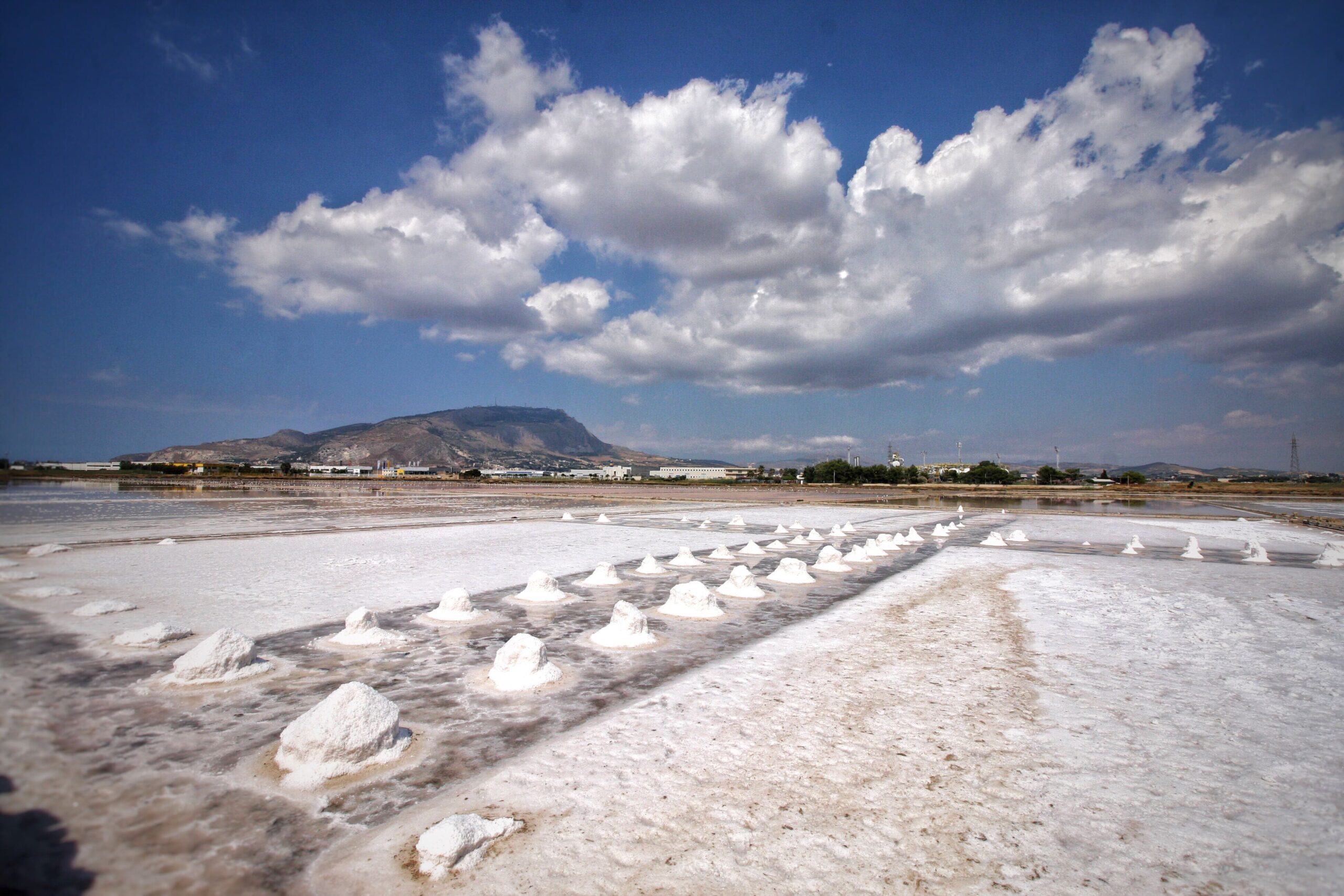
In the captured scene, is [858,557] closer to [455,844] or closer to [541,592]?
[541,592]

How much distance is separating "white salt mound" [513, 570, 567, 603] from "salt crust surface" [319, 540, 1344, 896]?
155 inches

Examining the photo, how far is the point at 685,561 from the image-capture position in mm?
13695

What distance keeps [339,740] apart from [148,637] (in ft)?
14.9

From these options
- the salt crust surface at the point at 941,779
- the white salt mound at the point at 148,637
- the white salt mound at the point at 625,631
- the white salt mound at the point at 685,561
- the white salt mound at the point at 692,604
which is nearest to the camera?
the salt crust surface at the point at 941,779

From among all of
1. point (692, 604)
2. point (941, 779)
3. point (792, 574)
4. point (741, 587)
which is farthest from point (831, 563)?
point (941, 779)

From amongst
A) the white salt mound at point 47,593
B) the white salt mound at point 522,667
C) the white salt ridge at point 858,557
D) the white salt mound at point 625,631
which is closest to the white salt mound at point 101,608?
the white salt mound at point 47,593

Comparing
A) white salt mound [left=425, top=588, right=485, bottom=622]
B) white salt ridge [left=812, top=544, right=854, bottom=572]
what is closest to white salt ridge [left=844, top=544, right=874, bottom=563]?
white salt ridge [left=812, top=544, right=854, bottom=572]

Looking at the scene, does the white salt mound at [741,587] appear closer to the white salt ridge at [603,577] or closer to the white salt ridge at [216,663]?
the white salt ridge at [603,577]

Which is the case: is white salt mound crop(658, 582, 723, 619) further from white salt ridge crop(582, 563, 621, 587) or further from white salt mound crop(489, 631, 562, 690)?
white salt mound crop(489, 631, 562, 690)

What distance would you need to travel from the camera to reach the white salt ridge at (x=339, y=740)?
12.9ft

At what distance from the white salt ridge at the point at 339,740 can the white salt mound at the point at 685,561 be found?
9403 millimetres

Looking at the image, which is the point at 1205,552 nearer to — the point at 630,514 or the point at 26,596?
the point at 630,514

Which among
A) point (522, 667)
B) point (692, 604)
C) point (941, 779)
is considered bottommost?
point (941, 779)

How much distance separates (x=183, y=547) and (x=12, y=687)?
1089cm
